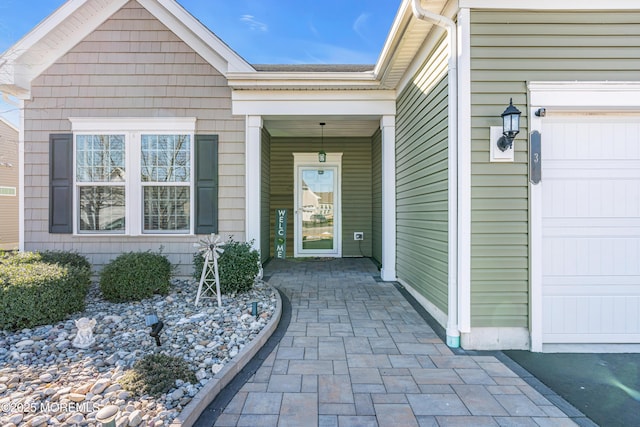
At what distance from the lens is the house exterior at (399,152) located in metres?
2.79

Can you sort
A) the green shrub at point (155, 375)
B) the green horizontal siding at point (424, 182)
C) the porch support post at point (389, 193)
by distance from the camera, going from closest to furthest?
the green shrub at point (155, 375) → the green horizontal siding at point (424, 182) → the porch support post at point (389, 193)

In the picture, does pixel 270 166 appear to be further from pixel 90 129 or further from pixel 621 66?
pixel 621 66

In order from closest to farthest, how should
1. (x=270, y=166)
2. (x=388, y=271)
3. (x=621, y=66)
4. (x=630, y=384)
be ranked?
(x=630, y=384)
(x=621, y=66)
(x=388, y=271)
(x=270, y=166)

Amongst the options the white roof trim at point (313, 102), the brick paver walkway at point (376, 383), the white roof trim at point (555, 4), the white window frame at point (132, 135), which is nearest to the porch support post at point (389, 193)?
the white roof trim at point (313, 102)

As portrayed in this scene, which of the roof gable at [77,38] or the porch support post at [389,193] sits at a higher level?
the roof gable at [77,38]

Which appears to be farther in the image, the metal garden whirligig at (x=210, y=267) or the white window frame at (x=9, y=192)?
the white window frame at (x=9, y=192)

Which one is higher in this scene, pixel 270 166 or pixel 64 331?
pixel 270 166

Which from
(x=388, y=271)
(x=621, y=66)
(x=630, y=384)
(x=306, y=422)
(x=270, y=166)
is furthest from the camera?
(x=270, y=166)

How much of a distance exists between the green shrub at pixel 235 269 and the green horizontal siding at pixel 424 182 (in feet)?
6.62

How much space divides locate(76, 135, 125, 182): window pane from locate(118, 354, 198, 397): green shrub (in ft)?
11.5

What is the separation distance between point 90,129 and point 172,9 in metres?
2.05

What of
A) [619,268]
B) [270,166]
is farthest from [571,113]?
[270,166]

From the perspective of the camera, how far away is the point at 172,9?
14.9 ft
